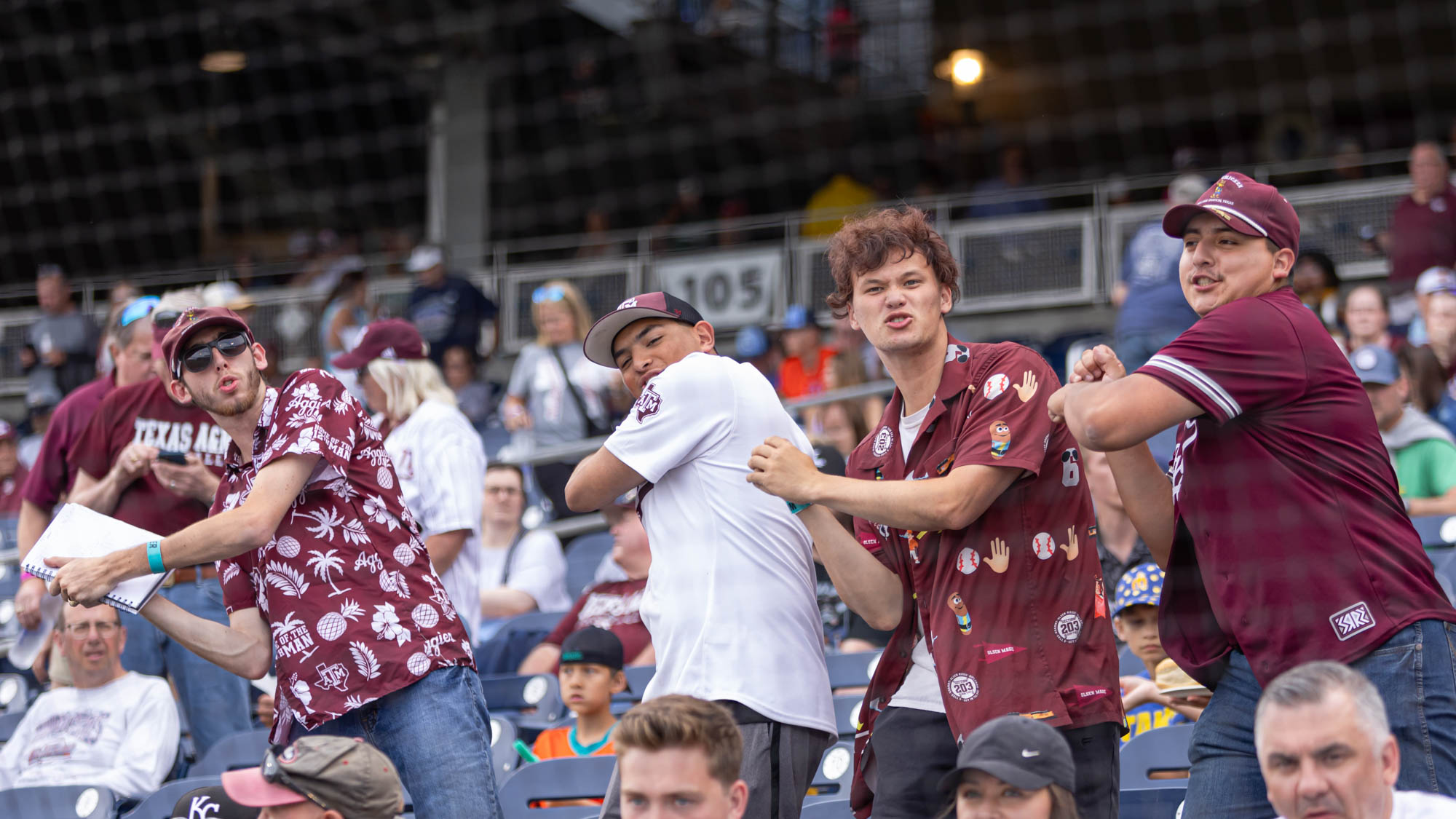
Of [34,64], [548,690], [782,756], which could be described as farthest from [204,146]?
[782,756]

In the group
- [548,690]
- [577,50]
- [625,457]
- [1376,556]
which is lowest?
[548,690]

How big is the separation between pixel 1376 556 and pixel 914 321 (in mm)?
862

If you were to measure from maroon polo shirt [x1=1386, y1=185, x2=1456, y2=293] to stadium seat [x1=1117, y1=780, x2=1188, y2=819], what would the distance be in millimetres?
5368

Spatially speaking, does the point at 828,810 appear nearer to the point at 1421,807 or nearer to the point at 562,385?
the point at 1421,807

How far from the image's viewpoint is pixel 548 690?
4773 millimetres

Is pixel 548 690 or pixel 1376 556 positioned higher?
pixel 1376 556

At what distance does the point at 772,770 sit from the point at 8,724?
142 inches

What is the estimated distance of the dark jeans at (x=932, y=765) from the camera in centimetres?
247

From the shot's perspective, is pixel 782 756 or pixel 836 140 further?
pixel 836 140

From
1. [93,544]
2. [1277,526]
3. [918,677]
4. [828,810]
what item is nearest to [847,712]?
[828,810]

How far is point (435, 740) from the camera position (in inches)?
114

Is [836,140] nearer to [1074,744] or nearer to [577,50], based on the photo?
[577,50]

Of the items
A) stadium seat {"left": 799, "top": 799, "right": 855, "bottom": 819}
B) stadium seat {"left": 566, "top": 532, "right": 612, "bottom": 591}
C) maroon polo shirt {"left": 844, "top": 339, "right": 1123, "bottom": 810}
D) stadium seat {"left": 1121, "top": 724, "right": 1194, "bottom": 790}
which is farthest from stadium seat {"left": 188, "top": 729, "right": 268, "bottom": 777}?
stadium seat {"left": 1121, "top": 724, "right": 1194, "bottom": 790}

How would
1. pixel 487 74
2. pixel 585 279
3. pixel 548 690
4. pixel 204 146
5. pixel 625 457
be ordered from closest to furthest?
1. pixel 625 457
2. pixel 548 690
3. pixel 585 279
4. pixel 487 74
5. pixel 204 146
